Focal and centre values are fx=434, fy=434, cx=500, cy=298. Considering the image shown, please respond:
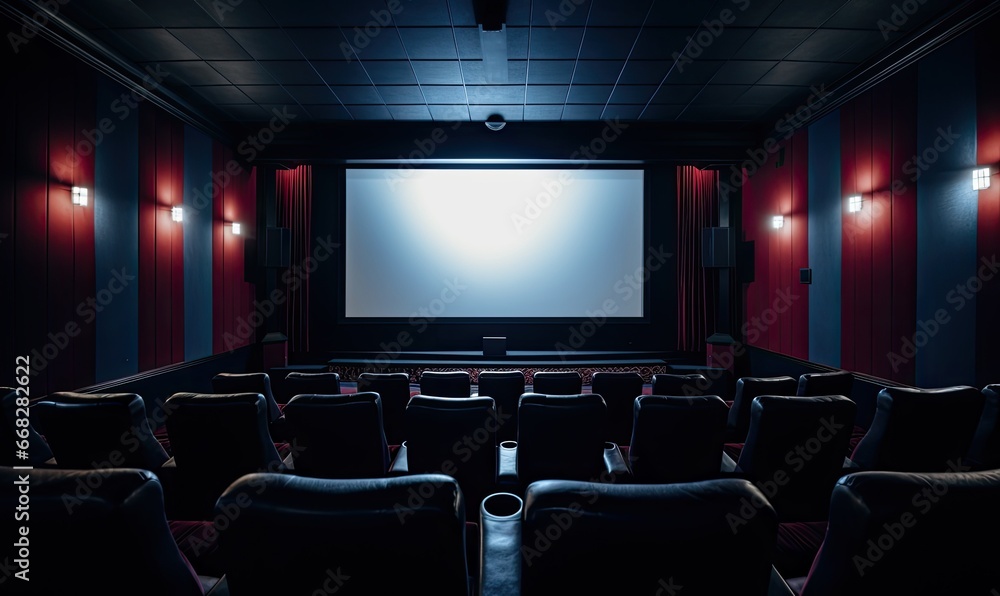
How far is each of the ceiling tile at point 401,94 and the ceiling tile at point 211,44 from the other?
4.34ft

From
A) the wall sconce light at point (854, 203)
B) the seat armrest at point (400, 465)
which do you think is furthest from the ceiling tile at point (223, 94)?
the wall sconce light at point (854, 203)

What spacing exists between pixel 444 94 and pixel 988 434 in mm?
4974

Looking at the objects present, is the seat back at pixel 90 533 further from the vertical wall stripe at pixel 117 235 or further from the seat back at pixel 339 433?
the vertical wall stripe at pixel 117 235

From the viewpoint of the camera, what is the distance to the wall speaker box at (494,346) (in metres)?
6.46

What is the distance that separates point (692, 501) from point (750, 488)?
102 millimetres

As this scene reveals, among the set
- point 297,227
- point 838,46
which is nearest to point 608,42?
point 838,46

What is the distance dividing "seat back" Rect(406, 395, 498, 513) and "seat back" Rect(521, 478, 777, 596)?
1333mm

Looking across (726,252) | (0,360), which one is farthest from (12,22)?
(726,252)

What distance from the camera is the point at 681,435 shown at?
196 centimetres

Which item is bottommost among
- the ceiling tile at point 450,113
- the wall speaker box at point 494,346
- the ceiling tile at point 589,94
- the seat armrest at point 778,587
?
the wall speaker box at point 494,346

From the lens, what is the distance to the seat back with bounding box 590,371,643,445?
303 cm

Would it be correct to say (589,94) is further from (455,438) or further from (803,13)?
(455,438)

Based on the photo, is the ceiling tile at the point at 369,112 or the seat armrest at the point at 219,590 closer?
the seat armrest at the point at 219,590

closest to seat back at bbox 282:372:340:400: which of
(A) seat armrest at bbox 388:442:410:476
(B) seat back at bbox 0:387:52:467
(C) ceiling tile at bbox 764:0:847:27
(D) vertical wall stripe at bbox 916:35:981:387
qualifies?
(A) seat armrest at bbox 388:442:410:476
